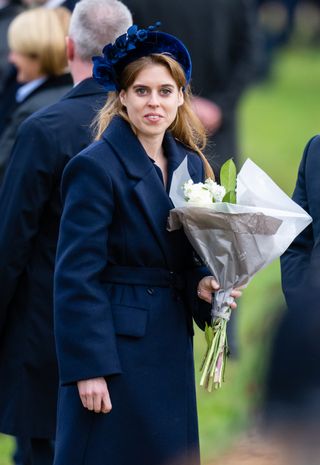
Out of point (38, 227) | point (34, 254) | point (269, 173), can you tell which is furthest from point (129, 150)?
point (269, 173)

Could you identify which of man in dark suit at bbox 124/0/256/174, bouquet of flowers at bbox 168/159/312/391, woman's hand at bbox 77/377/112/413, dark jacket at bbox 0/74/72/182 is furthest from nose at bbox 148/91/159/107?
man in dark suit at bbox 124/0/256/174

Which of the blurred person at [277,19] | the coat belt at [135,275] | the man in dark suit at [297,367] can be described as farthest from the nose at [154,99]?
the blurred person at [277,19]

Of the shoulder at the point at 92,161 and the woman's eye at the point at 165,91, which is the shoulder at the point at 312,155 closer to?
the woman's eye at the point at 165,91

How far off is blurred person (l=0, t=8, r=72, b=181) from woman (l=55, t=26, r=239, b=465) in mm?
1596

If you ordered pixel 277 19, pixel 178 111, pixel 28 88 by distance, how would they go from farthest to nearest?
pixel 277 19
pixel 28 88
pixel 178 111

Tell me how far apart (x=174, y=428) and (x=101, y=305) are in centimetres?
51

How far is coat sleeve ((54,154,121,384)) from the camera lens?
160 inches

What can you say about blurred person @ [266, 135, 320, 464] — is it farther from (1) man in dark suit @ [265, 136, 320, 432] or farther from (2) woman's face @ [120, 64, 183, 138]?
(2) woman's face @ [120, 64, 183, 138]

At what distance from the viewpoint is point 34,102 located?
226 inches

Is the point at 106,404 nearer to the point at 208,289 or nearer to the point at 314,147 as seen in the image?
the point at 208,289

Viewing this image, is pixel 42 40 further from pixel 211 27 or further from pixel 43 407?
pixel 211 27

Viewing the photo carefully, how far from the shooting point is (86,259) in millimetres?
4070

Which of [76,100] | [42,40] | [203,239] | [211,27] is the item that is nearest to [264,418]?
[203,239]

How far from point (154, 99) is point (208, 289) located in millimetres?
660
